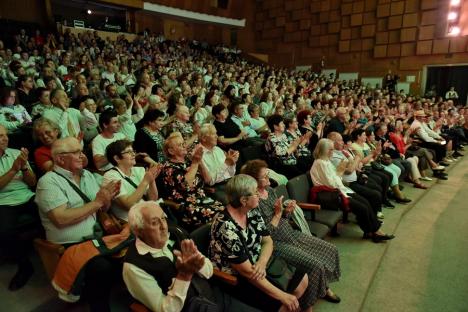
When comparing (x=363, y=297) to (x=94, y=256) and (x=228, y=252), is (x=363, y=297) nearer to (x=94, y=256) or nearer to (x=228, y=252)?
(x=228, y=252)

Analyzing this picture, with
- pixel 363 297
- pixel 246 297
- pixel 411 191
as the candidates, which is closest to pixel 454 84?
pixel 411 191

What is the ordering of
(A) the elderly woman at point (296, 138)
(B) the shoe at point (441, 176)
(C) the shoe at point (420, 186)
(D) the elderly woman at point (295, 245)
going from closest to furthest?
(D) the elderly woman at point (295, 245) < (A) the elderly woman at point (296, 138) < (C) the shoe at point (420, 186) < (B) the shoe at point (441, 176)

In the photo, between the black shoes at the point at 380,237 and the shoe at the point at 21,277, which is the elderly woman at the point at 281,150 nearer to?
the black shoes at the point at 380,237

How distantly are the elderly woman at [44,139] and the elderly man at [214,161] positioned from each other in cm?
111

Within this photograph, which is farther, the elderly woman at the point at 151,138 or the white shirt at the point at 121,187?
the elderly woman at the point at 151,138

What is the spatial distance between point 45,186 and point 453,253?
3.01 metres

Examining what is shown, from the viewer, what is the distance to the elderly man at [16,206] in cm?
190

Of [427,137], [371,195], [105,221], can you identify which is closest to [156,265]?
[105,221]

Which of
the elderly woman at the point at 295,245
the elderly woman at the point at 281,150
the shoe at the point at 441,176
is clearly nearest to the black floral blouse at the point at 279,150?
the elderly woman at the point at 281,150

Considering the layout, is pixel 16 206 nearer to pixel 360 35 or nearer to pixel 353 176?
pixel 353 176

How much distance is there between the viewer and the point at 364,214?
274 centimetres

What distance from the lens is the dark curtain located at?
34.9ft

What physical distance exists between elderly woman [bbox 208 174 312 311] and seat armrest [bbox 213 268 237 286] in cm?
4

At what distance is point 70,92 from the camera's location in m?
4.91
